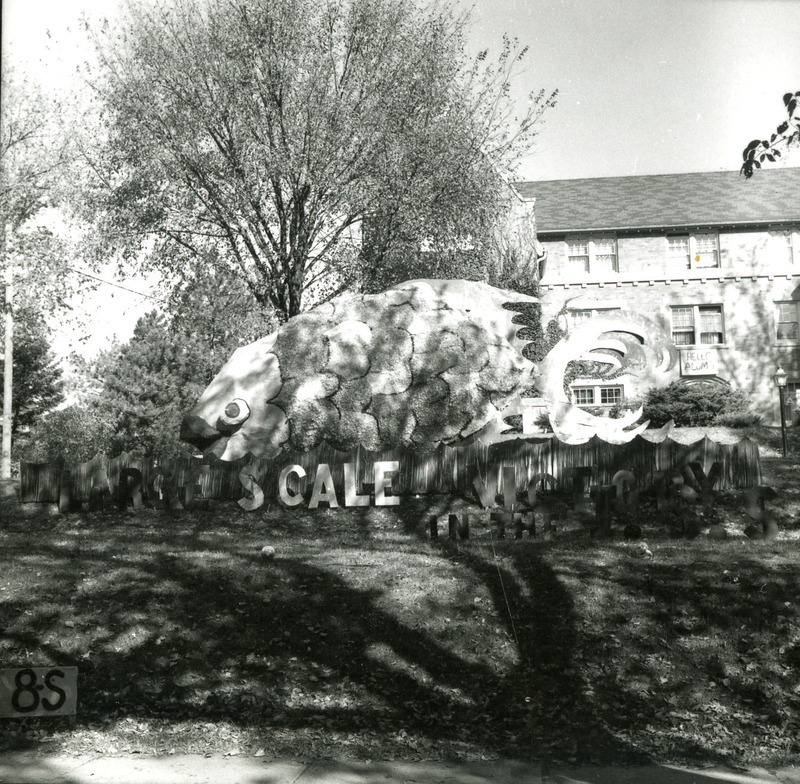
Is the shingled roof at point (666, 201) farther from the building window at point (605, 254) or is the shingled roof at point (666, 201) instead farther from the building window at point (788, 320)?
the building window at point (788, 320)

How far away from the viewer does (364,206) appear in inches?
753

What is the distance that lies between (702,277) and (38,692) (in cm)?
3119

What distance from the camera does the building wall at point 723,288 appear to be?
33.1 metres

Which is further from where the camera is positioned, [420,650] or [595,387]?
[595,387]

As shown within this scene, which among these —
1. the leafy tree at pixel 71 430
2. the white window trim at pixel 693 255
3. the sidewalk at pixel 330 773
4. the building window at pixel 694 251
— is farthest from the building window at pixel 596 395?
the sidewalk at pixel 330 773

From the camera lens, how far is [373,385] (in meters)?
13.3

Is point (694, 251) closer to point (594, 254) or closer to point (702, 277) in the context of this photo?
point (702, 277)

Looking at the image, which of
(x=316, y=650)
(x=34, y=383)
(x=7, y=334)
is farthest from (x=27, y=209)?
(x=34, y=383)

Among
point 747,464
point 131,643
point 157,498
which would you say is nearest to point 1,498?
point 157,498

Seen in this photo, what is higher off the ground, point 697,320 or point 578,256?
point 578,256

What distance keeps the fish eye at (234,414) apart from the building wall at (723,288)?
2142cm

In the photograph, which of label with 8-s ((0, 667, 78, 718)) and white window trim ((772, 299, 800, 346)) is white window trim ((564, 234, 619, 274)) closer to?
white window trim ((772, 299, 800, 346))

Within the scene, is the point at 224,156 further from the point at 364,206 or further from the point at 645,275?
the point at 645,275

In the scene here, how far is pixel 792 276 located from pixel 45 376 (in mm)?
39045
